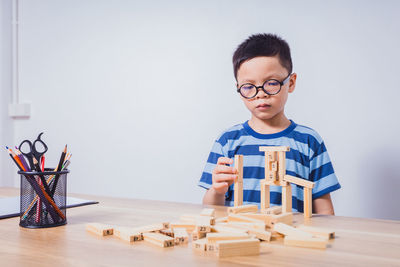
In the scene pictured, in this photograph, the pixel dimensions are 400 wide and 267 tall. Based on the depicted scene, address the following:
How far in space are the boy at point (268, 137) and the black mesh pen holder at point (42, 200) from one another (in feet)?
1.71

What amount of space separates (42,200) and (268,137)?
2.60 feet

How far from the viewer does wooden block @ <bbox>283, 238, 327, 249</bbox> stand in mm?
570

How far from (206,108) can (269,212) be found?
3.96ft

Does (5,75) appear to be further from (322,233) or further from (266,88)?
(322,233)

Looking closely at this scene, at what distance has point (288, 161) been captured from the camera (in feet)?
4.10

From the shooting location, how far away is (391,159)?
156 centimetres

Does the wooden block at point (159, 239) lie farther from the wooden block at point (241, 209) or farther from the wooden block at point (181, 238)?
the wooden block at point (241, 209)

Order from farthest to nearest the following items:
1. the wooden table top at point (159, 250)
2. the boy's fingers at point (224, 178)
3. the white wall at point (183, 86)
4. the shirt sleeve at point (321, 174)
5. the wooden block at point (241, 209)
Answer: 1. the white wall at point (183, 86)
2. the shirt sleeve at point (321, 174)
3. the boy's fingers at point (224, 178)
4. the wooden block at point (241, 209)
5. the wooden table top at point (159, 250)

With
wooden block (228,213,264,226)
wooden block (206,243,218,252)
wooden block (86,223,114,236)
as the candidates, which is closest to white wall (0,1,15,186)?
wooden block (86,223,114,236)

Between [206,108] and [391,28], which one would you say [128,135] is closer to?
[206,108]

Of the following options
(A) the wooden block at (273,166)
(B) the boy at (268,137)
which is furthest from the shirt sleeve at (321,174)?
(A) the wooden block at (273,166)

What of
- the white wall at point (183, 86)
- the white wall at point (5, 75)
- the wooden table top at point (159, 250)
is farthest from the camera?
the white wall at point (5, 75)

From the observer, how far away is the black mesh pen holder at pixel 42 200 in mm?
709

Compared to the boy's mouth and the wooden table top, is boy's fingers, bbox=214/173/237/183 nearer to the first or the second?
the wooden table top
